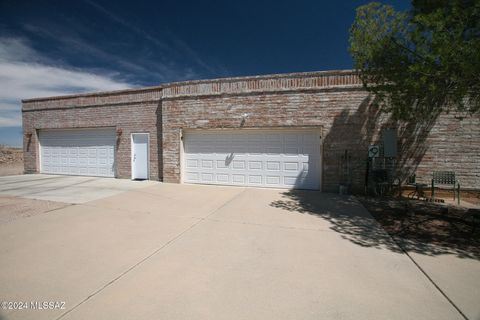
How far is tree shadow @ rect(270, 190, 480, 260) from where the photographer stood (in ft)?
11.9

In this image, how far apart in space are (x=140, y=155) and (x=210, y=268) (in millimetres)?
8570

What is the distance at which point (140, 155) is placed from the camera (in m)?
10.3

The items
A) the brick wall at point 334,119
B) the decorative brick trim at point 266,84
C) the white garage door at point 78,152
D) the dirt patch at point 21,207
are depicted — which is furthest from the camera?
the white garage door at point 78,152

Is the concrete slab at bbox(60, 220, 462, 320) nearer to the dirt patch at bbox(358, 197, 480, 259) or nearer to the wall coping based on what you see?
the dirt patch at bbox(358, 197, 480, 259)

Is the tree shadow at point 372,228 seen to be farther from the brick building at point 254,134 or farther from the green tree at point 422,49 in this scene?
the green tree at point 422,49

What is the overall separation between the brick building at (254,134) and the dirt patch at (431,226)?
1.97 meters

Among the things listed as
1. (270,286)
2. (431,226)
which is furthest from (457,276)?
(270,286)

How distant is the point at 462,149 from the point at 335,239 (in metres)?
6.41

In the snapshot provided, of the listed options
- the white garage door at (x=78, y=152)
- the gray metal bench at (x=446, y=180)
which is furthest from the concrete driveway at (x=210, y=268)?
the white garage door at (x=78, y=152)

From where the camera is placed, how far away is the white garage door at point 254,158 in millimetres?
8336

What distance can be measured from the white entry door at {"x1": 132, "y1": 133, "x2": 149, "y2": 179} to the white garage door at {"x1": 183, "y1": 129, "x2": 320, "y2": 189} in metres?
2.04

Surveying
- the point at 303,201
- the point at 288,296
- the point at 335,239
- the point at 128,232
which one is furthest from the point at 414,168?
the point at 128,232

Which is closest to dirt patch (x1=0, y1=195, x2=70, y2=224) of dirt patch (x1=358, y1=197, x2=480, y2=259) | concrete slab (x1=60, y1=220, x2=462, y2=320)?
concrete slab (x1=60, y1=220, x2=462, y2=320)

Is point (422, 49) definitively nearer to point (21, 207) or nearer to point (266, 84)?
point (266, 84)
